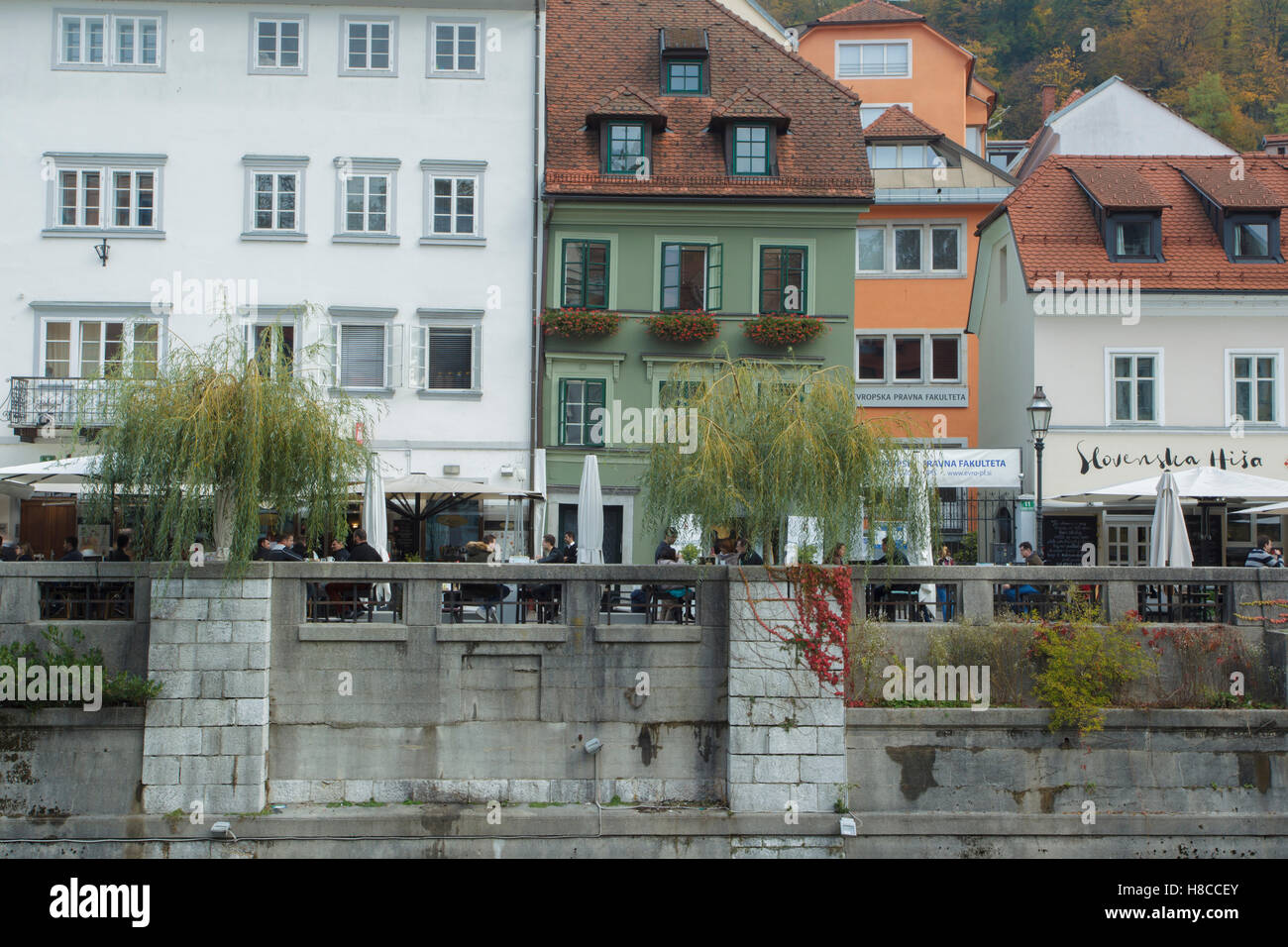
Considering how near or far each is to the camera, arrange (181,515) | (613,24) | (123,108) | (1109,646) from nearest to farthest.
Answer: (181,515)
(1109,646)
(123,108)
(613,24)

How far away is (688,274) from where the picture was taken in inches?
1219

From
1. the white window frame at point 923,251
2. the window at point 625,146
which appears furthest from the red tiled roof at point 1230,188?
the window at point 625,146

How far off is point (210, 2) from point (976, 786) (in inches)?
946

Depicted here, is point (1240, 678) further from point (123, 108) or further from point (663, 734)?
point (123, 108)

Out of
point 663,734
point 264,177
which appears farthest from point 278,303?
point 663,734

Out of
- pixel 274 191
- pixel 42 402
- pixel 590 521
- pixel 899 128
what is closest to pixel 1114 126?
pixel 899 128

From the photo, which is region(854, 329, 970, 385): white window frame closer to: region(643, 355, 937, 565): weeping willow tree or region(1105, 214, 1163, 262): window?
region(1105, 214, 1163, 262): window

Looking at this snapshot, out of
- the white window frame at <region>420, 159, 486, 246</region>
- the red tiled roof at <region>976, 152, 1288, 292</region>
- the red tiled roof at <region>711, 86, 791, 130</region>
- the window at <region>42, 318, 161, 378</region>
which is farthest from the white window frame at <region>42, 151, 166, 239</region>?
the red tiled roof at <region>976, 152, 1288, 292</region>

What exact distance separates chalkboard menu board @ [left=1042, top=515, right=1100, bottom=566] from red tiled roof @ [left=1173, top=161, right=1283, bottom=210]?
7.97 metres

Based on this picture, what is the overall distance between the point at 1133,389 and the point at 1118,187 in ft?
16.5

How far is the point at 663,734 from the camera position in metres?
16.3

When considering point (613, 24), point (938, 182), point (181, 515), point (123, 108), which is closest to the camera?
point (181, 515)

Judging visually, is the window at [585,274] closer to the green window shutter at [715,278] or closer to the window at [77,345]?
the green window shutter at [715,278]

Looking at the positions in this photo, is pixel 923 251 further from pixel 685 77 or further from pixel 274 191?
pixel 274 191
